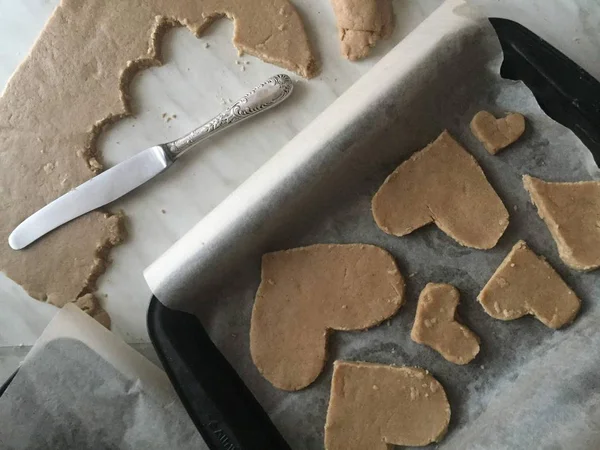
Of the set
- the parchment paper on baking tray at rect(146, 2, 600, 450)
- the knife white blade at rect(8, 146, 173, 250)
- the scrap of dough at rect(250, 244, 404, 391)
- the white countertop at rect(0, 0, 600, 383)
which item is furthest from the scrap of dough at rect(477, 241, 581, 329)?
the knife white blade at rect(8, 146, 173, 250)

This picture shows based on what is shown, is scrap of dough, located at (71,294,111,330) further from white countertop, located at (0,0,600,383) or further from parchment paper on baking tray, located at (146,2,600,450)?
parchment paper on baking tray, located at (146,2,600,450)

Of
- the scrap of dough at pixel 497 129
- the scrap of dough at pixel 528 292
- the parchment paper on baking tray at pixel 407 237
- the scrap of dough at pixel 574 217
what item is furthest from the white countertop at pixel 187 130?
the scrap of dough at pixel 528 292

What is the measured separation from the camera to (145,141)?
44.9 inches

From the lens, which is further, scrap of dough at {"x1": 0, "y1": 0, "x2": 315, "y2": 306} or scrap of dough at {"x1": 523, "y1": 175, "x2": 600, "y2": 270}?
scrap of dough at {"x1": 0, "y1": 0, "x2": 315, "y2": 306}

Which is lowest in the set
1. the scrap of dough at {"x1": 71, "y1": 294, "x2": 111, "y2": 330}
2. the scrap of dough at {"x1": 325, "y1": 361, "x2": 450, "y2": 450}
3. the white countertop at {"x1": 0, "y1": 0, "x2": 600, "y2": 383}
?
the scrap of dough at {"x1": 325, "y1": 361, "x2": 450, "y2": 450}

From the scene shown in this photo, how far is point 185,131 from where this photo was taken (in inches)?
44.6

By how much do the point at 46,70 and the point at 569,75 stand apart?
39.1 inches

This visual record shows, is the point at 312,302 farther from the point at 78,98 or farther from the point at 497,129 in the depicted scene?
the point at 78,98

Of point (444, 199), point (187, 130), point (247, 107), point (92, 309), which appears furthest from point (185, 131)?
point (444, 199)

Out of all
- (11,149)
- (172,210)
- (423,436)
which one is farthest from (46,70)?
(423,436)

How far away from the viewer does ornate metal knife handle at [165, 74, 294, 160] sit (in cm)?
108

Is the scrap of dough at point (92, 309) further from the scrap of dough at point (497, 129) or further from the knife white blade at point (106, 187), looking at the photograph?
the scrap of dough at point (497, 129)

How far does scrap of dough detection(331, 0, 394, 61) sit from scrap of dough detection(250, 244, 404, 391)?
1.27 feet

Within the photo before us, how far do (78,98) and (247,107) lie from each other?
35 cm
